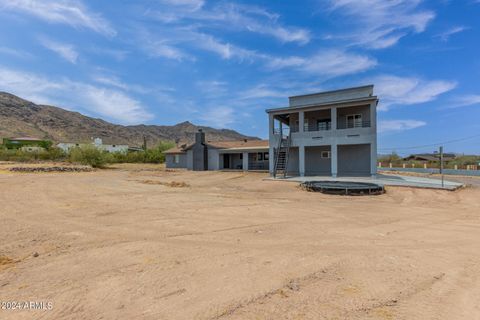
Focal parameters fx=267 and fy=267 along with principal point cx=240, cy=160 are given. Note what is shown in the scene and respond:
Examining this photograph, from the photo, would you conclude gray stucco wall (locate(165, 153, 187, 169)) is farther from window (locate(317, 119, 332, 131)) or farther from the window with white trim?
the window with white trim

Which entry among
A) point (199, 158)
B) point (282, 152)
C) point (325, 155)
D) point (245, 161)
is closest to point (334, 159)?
point (325, 155)

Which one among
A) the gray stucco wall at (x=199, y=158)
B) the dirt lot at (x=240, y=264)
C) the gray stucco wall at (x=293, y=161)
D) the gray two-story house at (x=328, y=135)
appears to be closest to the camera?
the dirt lot at (x=240, y=264)

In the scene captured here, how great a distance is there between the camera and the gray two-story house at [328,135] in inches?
806

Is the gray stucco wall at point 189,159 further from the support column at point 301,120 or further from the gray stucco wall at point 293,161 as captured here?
the support column at point 301,120

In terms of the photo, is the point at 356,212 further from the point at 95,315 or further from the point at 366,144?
the point at 366,144

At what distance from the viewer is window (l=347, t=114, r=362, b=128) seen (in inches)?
884

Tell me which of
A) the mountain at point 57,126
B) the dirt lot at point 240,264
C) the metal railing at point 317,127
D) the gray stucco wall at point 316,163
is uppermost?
the mountain at point 57,126

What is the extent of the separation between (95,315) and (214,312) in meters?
1.35

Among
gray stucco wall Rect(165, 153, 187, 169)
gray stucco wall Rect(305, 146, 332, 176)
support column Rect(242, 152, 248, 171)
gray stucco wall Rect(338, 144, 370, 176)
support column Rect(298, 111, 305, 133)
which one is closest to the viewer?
gray stucco wall Rect(338, 144, 370, 176)

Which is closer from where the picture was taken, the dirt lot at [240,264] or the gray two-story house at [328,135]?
the dirt lot at [240,264]

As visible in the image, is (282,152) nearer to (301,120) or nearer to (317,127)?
(301,120)

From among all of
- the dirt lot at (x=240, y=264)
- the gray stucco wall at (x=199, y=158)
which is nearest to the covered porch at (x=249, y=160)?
the gray stucco wall at (x=199, y=158)

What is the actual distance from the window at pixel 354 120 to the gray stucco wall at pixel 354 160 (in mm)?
1758

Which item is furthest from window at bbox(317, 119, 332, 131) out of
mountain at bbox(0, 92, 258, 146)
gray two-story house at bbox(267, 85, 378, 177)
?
mountain at bbox(0, 92, 258, 146)
